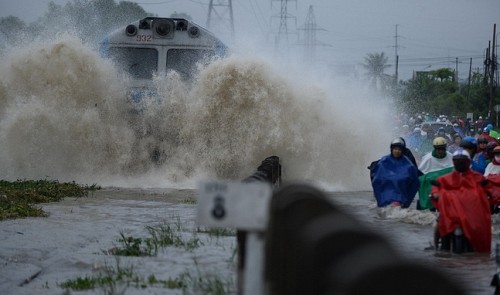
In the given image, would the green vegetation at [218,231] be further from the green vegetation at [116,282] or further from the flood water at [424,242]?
the green vegetation at [116,282]

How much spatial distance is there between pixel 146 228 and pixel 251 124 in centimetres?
847

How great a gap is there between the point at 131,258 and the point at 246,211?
489 cm

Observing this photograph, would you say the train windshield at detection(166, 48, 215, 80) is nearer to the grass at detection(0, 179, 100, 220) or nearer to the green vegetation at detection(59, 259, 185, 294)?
the grass at detection(0, 179, 100, 220)

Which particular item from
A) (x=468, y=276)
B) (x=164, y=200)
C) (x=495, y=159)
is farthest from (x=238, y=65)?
(x=468, y=276)

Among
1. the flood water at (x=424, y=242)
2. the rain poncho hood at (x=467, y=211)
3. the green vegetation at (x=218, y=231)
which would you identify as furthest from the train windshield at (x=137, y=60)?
the rain poncho hood at (x=467, y=211)

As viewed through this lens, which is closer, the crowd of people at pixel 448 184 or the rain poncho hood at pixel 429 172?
the crowd of people at pixel 448 184

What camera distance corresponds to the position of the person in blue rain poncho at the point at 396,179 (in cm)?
1395

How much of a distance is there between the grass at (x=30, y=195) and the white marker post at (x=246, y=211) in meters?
8.23

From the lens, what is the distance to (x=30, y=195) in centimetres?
1482

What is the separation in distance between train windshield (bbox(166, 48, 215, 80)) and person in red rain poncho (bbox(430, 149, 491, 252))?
901cm

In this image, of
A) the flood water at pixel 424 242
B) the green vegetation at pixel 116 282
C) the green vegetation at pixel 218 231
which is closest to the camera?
the green vegetation at pixel 116 282

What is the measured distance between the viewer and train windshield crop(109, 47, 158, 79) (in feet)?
61.5

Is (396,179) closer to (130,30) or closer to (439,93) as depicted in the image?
(130,30)

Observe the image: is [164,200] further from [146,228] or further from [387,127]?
[387,127]
